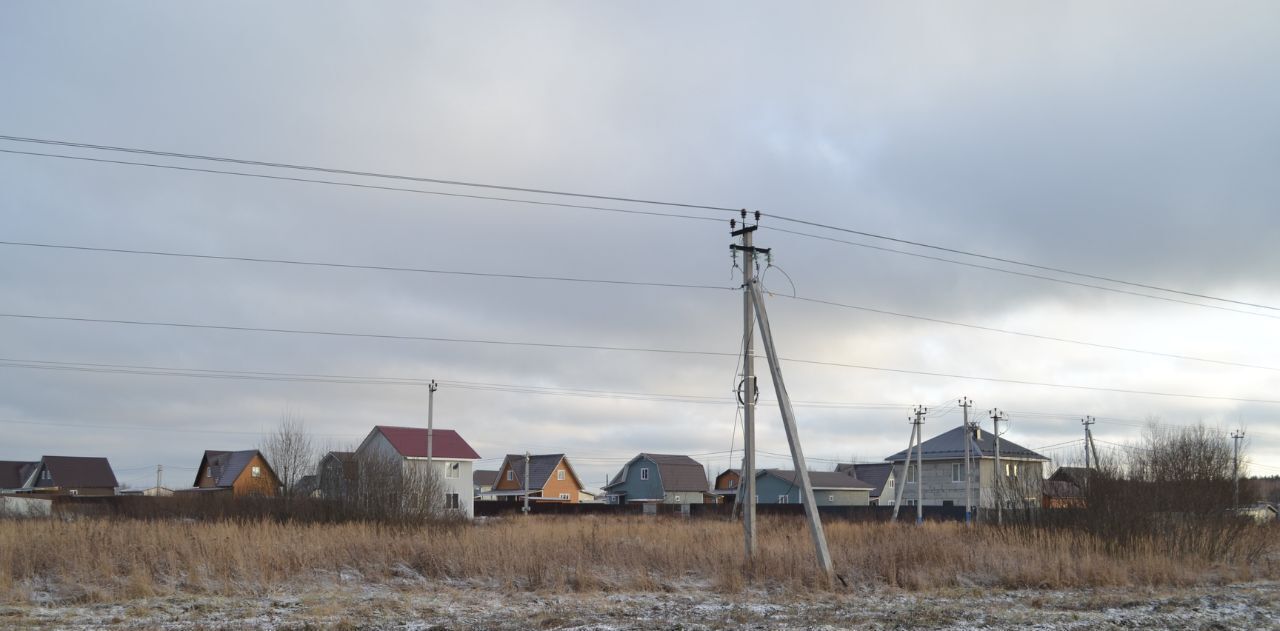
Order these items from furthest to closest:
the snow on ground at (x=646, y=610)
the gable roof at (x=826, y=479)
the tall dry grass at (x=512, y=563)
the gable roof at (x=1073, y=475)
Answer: the gable roof at (x=826, y=479) → the gable roof at (x=1073, y=475) → the tall dry grass at (x=512, y=563) → the snow on ground at (x=646, y=610)

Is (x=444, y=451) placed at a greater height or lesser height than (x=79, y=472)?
greater

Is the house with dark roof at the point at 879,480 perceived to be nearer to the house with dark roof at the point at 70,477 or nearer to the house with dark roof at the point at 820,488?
the house with dark roof at the point at 820,488

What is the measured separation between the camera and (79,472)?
248 feet

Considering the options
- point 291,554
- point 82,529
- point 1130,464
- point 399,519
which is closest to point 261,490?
point 399,519

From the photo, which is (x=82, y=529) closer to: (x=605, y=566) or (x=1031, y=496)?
(x=605, y=566)

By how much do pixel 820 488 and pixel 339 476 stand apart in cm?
4314

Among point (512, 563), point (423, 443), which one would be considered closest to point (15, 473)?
point (423, 443)

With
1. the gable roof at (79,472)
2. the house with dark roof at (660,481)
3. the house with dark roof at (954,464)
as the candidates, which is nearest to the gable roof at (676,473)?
the house with dark roof at (660,481)

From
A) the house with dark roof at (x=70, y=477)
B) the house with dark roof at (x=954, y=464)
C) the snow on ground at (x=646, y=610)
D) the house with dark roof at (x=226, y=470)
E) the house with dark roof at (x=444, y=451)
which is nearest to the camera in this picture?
the snow on ground at (x=646, y=610)

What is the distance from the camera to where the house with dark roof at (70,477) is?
74.1 m

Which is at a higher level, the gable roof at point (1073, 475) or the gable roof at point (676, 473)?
the gable roof at point (1073, 475)

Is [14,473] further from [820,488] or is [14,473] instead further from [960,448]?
[960,448]

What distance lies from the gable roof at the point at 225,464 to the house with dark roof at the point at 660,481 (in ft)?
93.8

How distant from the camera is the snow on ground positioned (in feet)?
39.1
